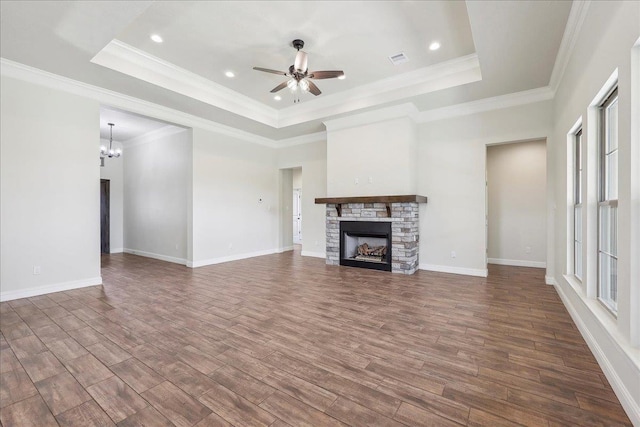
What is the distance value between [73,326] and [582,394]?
4.40m

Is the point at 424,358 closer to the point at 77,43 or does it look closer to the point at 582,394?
the point at 582,394

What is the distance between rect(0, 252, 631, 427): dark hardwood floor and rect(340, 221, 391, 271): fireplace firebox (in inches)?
61.8

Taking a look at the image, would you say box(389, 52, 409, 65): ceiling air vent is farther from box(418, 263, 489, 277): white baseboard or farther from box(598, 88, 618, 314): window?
box(418, 263, 489, 277): white baseboard

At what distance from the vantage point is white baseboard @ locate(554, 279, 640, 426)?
1.50 m

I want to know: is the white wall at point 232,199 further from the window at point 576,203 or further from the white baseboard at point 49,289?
the window at point 576,203

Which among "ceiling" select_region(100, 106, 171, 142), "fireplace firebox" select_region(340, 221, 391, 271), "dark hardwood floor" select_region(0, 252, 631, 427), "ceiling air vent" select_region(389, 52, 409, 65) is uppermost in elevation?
"ceiling air vent" select_region(389, 52, 409, 65)

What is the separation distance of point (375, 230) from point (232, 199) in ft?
11.6

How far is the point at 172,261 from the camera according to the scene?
650 cm

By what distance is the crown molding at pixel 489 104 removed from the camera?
445 cm

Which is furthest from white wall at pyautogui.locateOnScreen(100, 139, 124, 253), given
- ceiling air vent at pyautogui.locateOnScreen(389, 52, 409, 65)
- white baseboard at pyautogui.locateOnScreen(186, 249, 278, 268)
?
ceiling air vent at pyautogui.locateOnScreen(389, 52, 409, 65)

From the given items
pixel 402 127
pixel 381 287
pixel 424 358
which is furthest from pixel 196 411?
pixel 402 127

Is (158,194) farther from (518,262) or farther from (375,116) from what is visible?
(518,262)

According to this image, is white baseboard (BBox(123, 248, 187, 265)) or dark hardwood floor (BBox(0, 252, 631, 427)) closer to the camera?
dark hardwood floor (BBox(0, 252, 631, 427))

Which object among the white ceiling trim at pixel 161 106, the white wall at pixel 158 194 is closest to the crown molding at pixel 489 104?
the white ceiling trim at pixel 161 106
